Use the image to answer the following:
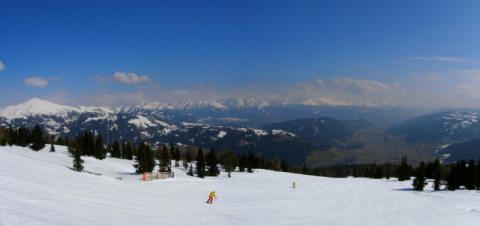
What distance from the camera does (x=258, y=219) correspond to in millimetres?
22500

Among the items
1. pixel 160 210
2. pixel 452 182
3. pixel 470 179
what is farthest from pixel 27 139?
pixel 470 179

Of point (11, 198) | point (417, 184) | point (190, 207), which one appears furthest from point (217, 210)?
point (417, 184)

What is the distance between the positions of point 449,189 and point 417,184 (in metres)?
6.98

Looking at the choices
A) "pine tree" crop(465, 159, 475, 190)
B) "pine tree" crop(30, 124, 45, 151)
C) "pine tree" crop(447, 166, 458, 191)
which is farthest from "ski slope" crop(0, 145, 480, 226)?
"pine tree" crop(30, 124, 45, 151)

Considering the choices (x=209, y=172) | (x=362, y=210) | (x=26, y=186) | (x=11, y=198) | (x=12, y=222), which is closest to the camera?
(x=12, y=222)

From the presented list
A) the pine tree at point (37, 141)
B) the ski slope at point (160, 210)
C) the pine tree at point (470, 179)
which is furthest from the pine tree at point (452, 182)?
the pine tree at point (37, 141)

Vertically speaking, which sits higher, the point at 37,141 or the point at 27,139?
the point at 27,139

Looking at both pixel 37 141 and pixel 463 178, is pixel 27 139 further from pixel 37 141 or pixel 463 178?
pixel 463 178

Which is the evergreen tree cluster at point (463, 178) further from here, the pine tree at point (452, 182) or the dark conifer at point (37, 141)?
the dark conifer at point (37, 141)

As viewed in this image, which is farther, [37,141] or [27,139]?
[27,139]

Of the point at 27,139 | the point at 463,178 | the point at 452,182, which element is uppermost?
the point at 27,139

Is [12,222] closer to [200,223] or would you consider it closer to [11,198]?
[11,198]

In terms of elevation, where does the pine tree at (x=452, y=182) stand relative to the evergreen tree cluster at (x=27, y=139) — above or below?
below

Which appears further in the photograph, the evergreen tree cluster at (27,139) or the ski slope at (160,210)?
the evergreen tree cluster at (27,139)
